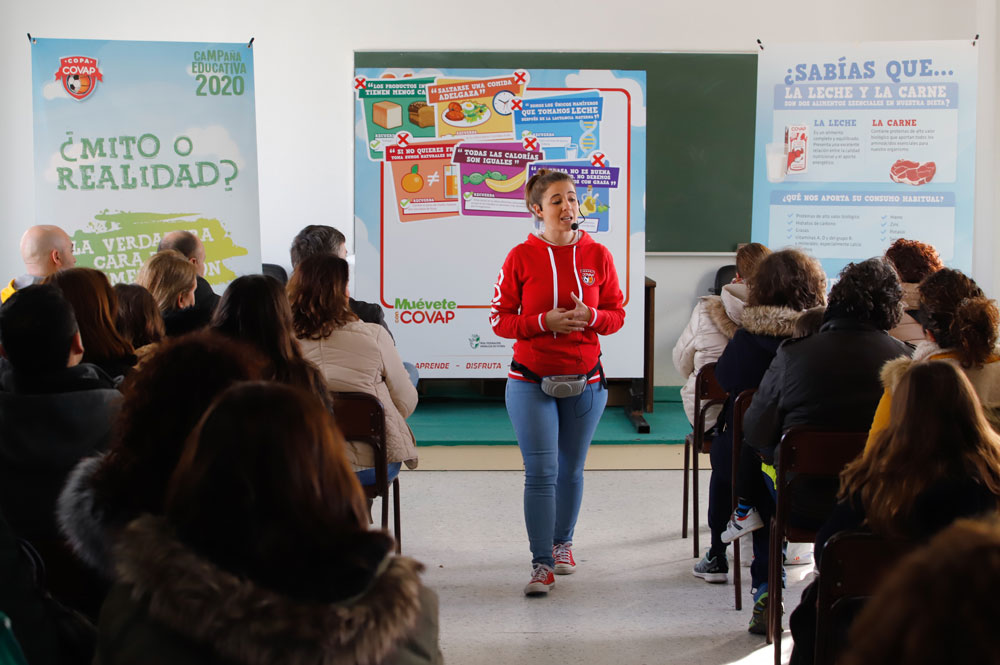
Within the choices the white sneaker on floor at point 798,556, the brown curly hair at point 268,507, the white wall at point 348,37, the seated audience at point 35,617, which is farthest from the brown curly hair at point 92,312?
the white wall at point 348,37

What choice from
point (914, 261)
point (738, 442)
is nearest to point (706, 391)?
point (738, 442)

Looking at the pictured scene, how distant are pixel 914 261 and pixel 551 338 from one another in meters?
1.59

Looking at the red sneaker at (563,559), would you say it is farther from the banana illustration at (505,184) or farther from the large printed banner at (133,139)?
the banana illustration at (505,184)

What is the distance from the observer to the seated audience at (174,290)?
326cm

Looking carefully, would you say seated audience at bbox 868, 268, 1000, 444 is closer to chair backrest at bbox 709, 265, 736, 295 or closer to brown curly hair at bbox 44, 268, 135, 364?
brown curly hair at bbox 44, 268, 135, 364

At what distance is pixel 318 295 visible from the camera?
2.77m

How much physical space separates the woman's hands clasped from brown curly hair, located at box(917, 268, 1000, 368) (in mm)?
1022

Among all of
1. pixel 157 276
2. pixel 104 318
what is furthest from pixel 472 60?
pixel 104 318

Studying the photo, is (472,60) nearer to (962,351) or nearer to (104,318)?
(104,318)

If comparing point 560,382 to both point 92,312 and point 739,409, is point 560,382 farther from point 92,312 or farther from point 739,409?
point 92,312

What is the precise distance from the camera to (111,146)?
15.2ft

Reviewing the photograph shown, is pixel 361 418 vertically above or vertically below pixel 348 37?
below

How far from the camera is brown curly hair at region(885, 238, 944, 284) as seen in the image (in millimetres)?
3543

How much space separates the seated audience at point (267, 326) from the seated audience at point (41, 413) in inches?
16.5
